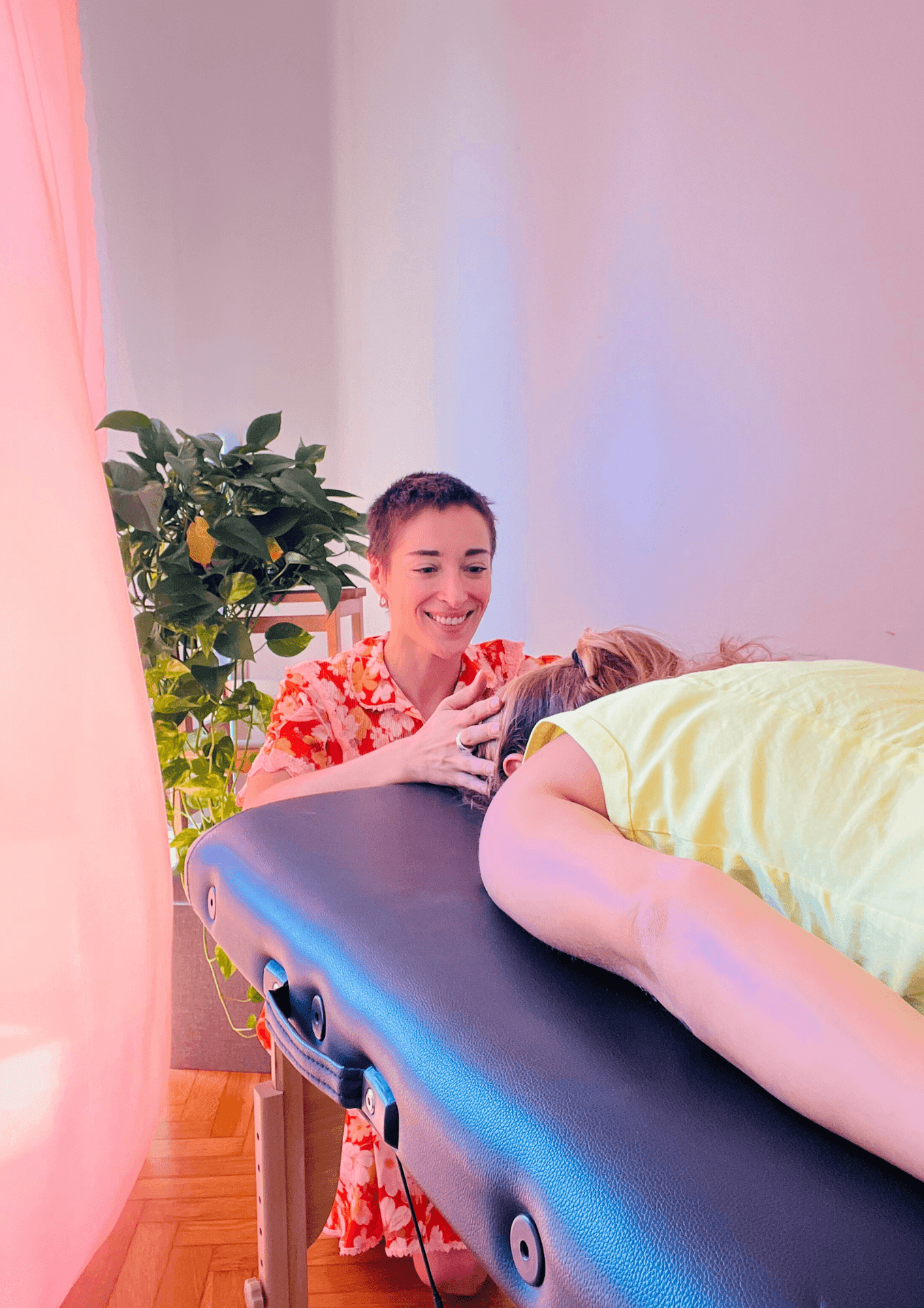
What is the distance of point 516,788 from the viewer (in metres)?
0.63

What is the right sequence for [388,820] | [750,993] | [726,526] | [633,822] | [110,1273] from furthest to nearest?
[726,526] < [110,1273] < [388,820] < [633,822] < [750,993]

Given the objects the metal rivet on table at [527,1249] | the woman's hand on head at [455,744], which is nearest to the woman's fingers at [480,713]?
the woman's hand on head at [455,744]

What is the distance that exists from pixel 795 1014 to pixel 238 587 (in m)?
1.30

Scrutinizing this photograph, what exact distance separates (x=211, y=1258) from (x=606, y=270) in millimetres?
1831

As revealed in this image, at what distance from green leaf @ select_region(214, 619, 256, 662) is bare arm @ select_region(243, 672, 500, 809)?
0.42m

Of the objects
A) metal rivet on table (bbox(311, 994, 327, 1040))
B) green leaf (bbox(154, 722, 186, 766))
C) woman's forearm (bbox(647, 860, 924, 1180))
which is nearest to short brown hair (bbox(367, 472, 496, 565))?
green leaf (bbox(154, 722, 186, 766))

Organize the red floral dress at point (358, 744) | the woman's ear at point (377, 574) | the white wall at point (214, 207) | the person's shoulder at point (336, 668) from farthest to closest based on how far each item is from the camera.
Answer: the white wall at point (214, 207), the woman's ear at point (377, 574), the person's shoulder at point (336, 668), the red floral dress at point (358, 744)

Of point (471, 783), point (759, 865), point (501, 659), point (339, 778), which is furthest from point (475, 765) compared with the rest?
point (501, 659)

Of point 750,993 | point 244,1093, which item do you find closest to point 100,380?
point 244,1093

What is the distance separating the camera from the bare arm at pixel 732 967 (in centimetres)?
36

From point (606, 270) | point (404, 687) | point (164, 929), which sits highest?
point (606, 270)

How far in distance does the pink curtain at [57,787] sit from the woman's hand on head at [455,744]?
41cm

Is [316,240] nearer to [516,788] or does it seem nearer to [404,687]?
[404,687]

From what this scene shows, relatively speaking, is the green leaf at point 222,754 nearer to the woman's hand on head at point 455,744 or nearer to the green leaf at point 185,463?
the green leaf at point 185,463
